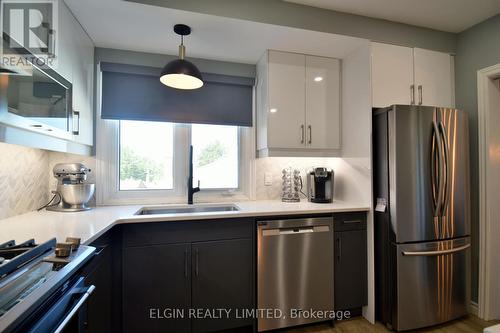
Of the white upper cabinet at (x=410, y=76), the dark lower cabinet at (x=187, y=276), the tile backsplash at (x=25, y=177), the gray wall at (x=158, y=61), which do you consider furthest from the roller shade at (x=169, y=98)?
the white upper cabinet at (x=410, y=76)

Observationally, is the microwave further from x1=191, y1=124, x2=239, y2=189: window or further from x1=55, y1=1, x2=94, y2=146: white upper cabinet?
x1=191, y1=124, x2=239, y2=189: window

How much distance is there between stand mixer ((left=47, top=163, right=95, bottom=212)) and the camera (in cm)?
167

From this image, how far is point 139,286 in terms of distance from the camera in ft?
5.18

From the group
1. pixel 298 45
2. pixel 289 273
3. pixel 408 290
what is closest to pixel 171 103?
pixel 298 45

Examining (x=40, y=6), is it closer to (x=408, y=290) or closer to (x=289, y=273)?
(x=289, y=273)

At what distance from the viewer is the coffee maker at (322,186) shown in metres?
2.19

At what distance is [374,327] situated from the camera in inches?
74.9

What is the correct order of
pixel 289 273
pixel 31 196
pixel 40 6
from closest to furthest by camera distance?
1. pixel 40 6
2. pixel 31 196
3. pixel 289 273

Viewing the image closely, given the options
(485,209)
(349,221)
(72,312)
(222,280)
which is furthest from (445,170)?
(72,312)

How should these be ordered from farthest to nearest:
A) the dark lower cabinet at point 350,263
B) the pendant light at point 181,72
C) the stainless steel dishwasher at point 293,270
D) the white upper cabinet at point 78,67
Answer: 1. the dark lower cabinet at point 350,263
2. the stainless steel dishwasher at point 293,270
3. the pendant light at point 181,72
4. the white upper cabinet at point 78,67

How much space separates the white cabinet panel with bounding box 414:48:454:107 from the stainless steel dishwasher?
1466 millimetres

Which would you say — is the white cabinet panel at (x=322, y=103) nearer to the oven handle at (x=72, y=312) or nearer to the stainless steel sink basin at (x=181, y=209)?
the stainless steel sink basin at (x=181, y=209)

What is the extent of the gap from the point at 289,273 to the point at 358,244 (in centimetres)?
65

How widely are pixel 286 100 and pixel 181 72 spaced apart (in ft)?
3.26
